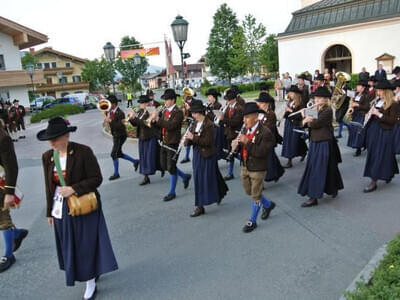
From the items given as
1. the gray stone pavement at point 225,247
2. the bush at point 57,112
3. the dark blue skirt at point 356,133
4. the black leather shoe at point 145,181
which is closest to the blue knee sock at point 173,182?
the gray stone pavement at point 225,247

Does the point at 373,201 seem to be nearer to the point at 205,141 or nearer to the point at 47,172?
the point at 205,141

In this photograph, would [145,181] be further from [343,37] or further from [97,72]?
[97,72]

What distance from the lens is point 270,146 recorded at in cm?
552

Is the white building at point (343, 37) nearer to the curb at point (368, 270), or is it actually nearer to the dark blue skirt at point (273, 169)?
the dark blue skirt at point (273, 169)

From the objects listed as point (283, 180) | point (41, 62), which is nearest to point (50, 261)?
point (283, 180)

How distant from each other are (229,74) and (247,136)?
54.2 metres

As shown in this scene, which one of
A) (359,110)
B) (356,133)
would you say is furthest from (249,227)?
(359,110)

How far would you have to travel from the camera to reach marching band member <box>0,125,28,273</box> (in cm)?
479

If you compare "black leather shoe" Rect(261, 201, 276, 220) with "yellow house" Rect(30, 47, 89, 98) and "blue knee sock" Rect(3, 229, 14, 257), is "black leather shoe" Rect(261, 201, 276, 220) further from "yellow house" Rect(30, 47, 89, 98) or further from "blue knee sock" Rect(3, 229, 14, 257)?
"yellow house" Rect(30, 47, 89, 98)

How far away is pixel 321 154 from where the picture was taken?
6461mm

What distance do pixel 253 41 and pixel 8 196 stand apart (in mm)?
40789

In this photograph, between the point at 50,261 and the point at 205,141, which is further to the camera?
the point at 205,141

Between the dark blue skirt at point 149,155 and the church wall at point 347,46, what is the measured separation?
86.4ft

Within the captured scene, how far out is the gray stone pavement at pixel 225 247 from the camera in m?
4.40
